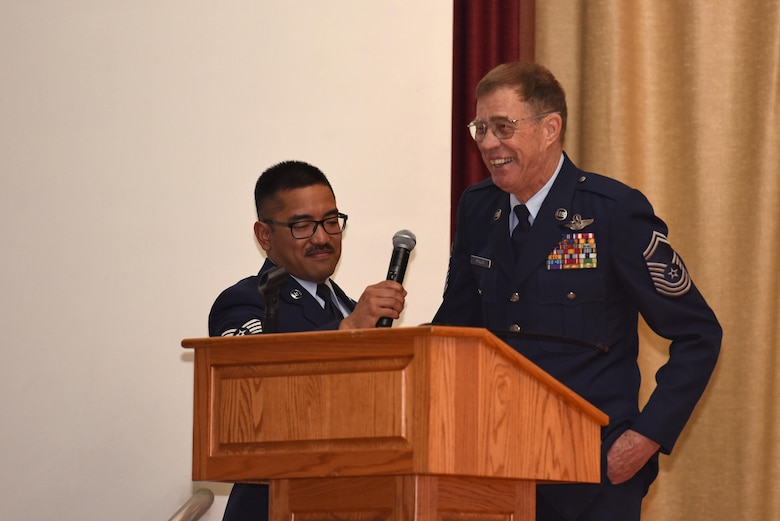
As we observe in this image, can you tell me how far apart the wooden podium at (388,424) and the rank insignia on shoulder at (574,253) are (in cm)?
65

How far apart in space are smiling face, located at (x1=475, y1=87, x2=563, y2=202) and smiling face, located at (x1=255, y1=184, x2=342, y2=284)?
48 cm

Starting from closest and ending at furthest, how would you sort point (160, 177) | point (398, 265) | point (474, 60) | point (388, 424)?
point (388, 424), point (398, 265), point (160, 177), point (474, 60)

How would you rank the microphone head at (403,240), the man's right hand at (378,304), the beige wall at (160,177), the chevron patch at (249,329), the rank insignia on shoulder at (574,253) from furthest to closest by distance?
the beige wall at (160,177), the rank insignia on shoulder at (574,253), the chevron patch at (249,329), the microphone head at (403,240), the man's right hand at (378,304)

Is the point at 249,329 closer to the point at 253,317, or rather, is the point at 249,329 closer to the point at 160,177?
the point at 253,317


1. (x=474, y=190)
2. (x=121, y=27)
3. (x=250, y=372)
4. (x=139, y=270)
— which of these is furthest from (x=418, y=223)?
(x=250, y=372)

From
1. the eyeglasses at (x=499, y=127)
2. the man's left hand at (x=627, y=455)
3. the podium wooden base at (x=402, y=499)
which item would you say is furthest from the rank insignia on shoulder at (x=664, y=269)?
the podium wooden base at (x=402, y=499)

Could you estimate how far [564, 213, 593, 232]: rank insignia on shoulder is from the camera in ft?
9.91

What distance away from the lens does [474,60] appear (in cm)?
442

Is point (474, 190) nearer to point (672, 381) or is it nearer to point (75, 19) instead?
point (672, 381)

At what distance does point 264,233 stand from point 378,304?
0.87 metres

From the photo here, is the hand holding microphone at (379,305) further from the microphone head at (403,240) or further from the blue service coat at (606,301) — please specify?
the blue service coat at (606,301)

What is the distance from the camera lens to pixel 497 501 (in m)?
2.31

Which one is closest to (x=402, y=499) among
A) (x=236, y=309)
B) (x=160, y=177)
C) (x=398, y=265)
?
(x=398, y=265)

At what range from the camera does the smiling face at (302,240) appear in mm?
3135
